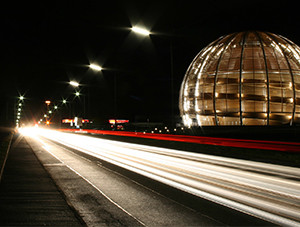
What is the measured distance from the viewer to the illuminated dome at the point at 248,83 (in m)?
39.2

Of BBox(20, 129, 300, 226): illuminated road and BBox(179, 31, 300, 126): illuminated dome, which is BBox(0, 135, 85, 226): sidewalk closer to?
BBox(20, 129, 300, 226): illuminated road

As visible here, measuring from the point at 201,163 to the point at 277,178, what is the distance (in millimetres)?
4211

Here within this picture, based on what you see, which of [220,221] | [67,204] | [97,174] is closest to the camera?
[220,221]

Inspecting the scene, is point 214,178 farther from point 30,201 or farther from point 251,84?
point 251,84

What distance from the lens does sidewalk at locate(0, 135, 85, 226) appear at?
604 cm

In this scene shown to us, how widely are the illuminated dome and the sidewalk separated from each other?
1277 inches

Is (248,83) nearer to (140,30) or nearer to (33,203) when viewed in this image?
(140,30)

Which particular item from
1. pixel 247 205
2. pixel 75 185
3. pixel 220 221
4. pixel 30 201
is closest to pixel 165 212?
pixel 220 221

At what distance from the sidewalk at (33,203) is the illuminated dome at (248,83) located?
32.4 m

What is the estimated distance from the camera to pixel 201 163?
43.3ft

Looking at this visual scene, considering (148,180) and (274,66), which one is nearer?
(148,180)

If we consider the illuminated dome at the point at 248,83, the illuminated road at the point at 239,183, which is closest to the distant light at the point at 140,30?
the illuminated road at the point at 239,183

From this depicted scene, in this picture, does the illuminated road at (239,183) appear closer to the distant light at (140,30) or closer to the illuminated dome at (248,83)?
the distant light at (140,30)

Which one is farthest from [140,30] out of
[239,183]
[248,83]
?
[248,83]
